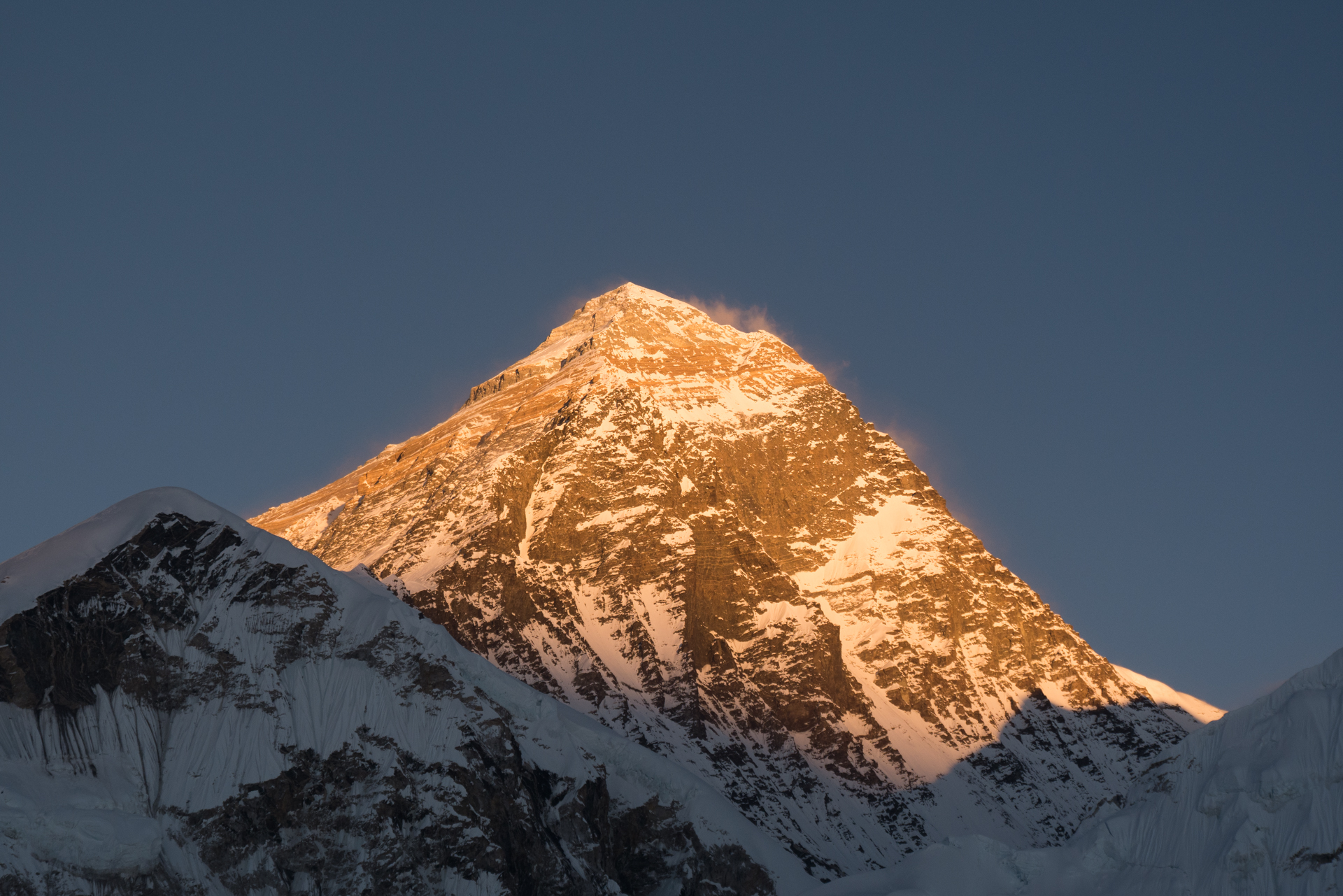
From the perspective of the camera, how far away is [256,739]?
396ft

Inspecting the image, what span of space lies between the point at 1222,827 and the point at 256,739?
238 feet

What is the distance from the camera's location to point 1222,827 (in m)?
74.5

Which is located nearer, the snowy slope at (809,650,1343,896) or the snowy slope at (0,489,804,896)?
the snowy slope at (809,650,1343,896)

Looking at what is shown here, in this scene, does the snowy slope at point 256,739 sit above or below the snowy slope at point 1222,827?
above

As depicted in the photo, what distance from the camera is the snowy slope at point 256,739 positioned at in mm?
111812

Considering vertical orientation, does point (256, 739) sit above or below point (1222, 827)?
above

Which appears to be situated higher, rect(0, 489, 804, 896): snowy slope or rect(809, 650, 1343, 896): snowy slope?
rect(0, 489, 804, 896): snowy slope

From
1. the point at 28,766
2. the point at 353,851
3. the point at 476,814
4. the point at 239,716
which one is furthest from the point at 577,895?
the point at 28,766

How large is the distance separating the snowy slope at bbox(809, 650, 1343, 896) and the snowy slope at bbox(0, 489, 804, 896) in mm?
47076

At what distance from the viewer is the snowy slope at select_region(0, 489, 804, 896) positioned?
4402 inches

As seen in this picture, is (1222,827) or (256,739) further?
(256,739)

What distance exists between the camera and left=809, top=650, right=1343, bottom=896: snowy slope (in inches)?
2817

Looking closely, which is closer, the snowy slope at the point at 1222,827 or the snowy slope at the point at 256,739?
the snowy slope at the point at 1222,827

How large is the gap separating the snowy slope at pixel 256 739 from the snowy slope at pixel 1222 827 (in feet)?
154
